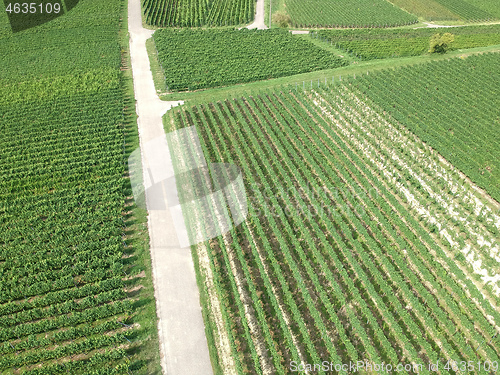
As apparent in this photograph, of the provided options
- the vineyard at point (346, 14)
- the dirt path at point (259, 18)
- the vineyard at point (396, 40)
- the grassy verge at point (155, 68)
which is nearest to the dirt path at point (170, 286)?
the grassy verge at point (155, 68)

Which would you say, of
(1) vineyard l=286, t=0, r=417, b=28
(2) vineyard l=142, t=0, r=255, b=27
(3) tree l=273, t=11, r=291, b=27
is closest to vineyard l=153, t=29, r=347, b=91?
(3) tree l=273, t=11, r=291, b=27

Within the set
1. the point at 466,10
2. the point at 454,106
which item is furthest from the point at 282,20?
the point at 466,10

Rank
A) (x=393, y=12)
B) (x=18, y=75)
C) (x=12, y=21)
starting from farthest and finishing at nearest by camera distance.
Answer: (x=393, y=12), (x=12, y=21), (x=18, y=75)

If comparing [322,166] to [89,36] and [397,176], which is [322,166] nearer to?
[397,176]

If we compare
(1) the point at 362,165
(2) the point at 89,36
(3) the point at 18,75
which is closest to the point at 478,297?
(1) the point at 362,165

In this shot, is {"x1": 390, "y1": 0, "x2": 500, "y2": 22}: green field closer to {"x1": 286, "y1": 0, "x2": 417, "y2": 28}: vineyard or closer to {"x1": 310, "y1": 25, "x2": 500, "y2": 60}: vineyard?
{"x1": 286, "y1": 0, "x2": 417, "y2": 28}: vineyard

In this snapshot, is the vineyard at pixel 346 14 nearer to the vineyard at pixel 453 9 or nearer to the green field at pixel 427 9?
the green field at pixel 427 9

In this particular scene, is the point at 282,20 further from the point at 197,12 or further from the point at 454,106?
the point at 454,106
